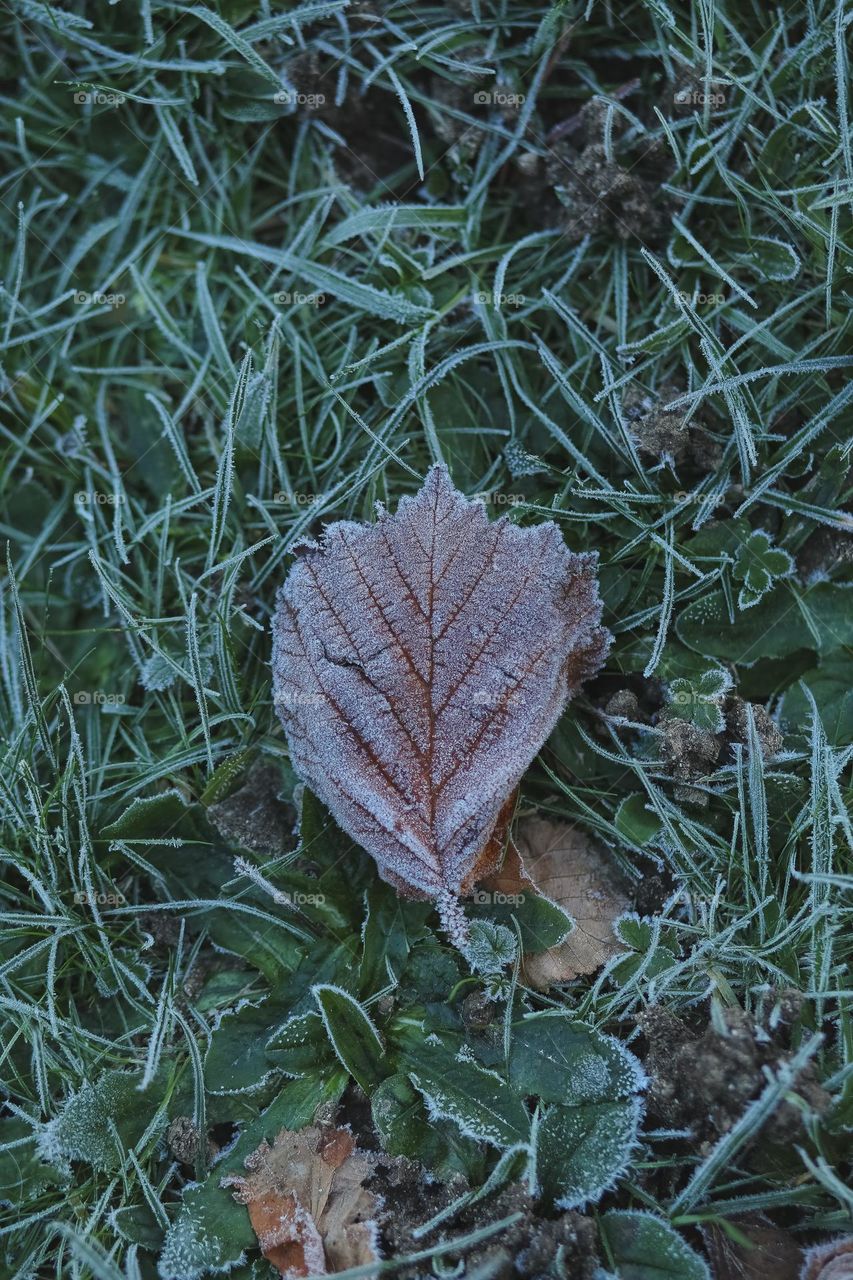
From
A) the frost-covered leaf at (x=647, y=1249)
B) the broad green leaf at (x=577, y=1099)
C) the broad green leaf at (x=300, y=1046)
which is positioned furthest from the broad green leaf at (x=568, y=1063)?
the broad green leaf at (x=300, y=1046)

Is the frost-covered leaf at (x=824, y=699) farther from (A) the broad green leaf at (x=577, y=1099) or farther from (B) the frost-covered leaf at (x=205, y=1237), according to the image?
(B) the frost-covered leaf at (x=205, y=1237)

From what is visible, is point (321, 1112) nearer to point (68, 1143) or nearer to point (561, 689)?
point (68, 1143)

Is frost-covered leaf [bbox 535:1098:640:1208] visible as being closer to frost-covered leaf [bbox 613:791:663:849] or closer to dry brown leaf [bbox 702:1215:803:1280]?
dry brown leaf [bbox 702:1215:803:1280]

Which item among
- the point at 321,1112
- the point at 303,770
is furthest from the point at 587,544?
the point at 321,1112

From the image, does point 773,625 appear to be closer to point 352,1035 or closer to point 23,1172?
point 352,1035

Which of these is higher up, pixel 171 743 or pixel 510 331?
pixel 510 331
